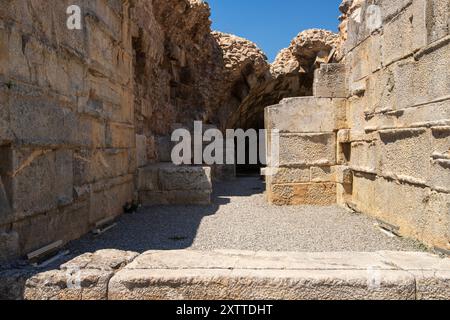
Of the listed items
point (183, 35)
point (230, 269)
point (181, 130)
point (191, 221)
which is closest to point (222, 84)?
point (183, 35)

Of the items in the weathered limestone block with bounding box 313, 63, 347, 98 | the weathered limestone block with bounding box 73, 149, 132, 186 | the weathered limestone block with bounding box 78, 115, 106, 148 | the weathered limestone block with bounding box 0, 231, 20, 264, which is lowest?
the weathered limestone block with bounding box 0, 231, 20, 264

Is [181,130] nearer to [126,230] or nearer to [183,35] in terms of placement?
[183,35]

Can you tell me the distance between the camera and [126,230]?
454 cm

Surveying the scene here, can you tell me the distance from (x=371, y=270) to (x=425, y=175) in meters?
1.69

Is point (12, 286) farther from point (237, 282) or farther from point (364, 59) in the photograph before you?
point (364, 59)

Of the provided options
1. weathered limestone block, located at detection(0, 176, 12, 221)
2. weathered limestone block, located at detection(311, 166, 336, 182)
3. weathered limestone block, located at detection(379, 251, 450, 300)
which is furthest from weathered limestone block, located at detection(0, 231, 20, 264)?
weathered limestone block, located at detection(311, 166, 336, 182)

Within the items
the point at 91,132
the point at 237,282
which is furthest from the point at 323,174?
the point at 237,282

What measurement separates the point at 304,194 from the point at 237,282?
168 inches

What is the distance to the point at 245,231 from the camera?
15.1ft

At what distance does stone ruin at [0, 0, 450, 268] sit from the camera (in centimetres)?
302

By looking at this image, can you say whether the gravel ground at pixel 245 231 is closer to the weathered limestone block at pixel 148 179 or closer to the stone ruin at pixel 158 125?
the stone ruin at pixel 158 125

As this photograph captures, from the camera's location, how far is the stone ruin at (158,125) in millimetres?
3016

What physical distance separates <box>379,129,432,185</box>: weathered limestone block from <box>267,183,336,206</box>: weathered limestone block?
1.79m

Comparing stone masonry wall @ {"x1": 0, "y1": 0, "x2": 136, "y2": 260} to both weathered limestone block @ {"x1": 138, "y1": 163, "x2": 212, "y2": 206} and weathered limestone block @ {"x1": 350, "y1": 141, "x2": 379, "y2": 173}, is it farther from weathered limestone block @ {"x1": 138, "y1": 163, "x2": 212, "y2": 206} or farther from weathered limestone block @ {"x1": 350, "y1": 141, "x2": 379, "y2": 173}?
weathered limestone block @ {"x1": 350, "y1": 141, "x2": 379, "y2": 173}
